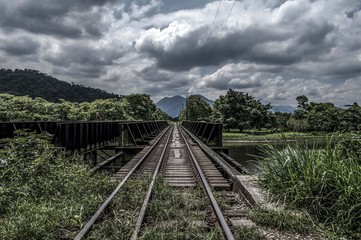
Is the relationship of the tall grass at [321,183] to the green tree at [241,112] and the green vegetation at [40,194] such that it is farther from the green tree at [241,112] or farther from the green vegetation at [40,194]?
the green tree at [241,112]

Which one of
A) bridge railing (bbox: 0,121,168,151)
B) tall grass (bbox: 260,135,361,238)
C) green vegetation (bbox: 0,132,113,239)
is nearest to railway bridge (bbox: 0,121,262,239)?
bridge railing (bbox: 0,121,168,151)

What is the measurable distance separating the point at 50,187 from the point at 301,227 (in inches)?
174

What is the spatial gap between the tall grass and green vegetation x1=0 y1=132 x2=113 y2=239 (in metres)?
3.19

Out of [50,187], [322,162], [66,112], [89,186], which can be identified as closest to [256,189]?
[322,162]

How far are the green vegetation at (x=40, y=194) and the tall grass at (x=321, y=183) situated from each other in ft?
10.5

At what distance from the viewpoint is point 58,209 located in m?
4.40

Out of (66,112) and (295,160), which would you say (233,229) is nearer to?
(295,160)

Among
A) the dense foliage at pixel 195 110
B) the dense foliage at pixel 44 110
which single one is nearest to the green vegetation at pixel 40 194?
the dense foliage at pixel 44 110

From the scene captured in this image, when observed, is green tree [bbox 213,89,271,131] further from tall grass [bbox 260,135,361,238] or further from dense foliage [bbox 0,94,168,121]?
tall grass [bbox 260,135,361,238]

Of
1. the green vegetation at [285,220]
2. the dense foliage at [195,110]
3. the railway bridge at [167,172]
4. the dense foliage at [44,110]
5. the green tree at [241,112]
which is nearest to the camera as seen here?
the green vegetation at [285,220]

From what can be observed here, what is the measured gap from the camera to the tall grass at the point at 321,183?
3.91 m

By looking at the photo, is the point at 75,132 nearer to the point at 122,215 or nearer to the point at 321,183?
the point at 122,215

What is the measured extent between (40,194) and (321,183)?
4.94 m

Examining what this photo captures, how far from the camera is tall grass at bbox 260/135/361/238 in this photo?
3914mm
